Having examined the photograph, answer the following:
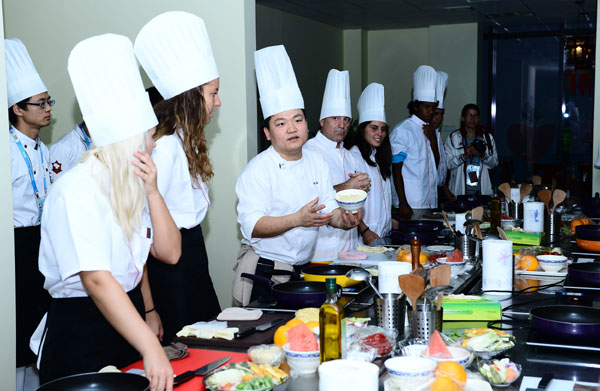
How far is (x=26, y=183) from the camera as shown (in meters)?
3.18

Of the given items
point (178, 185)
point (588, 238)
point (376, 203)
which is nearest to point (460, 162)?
point (376, 203)

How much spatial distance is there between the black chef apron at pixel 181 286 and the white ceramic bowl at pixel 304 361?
1.07 metres

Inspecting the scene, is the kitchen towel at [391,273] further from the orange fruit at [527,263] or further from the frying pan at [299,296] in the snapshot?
the orange fruit at [527,263]

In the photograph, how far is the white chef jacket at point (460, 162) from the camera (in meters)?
5.83

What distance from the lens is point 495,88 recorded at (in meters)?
9.96

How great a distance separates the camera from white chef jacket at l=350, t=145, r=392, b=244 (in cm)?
390

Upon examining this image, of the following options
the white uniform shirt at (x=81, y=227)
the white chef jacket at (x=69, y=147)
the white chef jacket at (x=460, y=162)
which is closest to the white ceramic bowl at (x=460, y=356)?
the white uniform shirt at (x=81, y=227)

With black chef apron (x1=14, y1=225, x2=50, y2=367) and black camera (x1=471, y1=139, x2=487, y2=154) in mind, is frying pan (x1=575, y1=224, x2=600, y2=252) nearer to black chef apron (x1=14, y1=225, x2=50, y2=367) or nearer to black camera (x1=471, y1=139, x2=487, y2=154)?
black chef apron (x1=14, y1=225, x2=50, y2=367)

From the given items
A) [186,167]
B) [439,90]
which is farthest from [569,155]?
[186,167]

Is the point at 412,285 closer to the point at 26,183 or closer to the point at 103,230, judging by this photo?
the point at 103,230

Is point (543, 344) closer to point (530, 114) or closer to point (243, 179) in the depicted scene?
point (243, 179)

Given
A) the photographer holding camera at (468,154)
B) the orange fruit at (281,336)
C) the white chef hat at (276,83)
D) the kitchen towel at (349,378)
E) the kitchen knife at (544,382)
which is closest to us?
the kitchen towel at (349,378)

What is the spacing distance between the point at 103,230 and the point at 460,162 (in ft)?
15.8

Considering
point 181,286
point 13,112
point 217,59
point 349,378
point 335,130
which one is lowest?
point 181,286
